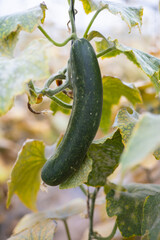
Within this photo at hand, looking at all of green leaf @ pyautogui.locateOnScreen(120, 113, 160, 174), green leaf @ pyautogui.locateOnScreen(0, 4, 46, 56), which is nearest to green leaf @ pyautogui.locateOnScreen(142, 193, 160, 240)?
green leaf @ pyautogui.locateOnScreen(120, 113, 160, 174)

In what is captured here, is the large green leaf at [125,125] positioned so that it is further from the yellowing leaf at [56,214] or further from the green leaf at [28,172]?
the yellowing leaf at [56,214]

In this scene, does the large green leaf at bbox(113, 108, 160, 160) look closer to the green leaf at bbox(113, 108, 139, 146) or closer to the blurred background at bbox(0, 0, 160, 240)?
the green leaf at bbox(113, 108, 139, 146)

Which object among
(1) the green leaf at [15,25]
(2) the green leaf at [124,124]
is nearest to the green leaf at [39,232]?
(2) the green leaf at [124,124]

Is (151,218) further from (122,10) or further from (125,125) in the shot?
(122,10)

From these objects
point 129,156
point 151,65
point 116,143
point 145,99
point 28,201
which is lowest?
point 145,99

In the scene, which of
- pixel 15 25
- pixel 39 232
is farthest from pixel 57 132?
pixel 15 25

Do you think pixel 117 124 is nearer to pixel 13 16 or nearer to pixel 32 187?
pixel 13 16

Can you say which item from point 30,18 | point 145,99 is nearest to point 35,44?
point 30,18
